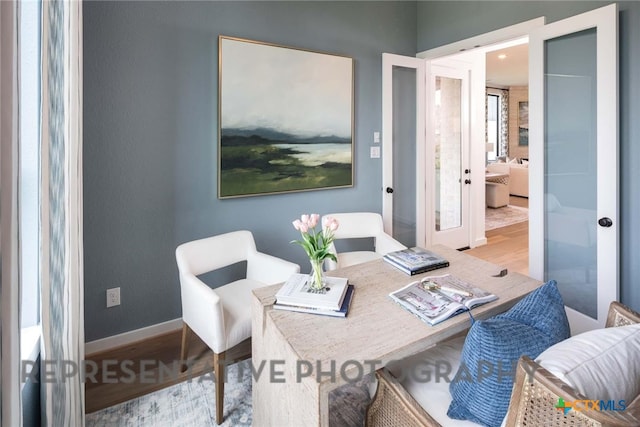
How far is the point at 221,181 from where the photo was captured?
8.95 ft

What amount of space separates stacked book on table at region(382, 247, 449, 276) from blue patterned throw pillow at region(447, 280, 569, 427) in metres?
0.69

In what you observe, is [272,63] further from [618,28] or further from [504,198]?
[504,198]

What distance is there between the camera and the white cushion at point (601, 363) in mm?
804

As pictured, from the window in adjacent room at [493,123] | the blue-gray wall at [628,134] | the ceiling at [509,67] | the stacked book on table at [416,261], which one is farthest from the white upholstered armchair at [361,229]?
the window in adjacent room at [493,123]

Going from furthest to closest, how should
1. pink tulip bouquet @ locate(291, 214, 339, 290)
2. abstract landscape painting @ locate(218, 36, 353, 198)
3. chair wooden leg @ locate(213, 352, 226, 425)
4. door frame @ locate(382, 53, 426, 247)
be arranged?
door frame @ locate(382, 53, 426, 247) < abstract landscape painting @ locate(218, 36, 353, 198) < chair wooden leg @ locate(213, 352, 226, 425) < pink tulip bouquet @ locate(291, 214, 339, 290)

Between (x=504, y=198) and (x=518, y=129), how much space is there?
13.7ft

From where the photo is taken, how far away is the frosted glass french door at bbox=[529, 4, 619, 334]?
2273 mm

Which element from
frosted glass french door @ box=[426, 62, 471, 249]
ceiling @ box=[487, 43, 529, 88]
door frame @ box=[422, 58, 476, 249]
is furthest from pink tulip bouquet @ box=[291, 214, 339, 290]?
ceiling @ box=[487, 43, 529, 88]

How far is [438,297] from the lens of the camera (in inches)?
58.3

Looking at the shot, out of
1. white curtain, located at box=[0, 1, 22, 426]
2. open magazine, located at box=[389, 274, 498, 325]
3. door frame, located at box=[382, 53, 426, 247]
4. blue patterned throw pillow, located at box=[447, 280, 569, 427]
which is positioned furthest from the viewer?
door frame, located at box=[382, 53, 426, 247]

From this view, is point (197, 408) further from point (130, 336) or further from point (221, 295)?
point (130, 336)

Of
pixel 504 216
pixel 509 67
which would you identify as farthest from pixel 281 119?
pixel 509 67

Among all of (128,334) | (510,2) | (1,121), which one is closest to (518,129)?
(510,2)

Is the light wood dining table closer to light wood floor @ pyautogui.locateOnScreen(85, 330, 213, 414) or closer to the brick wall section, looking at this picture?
light wood floor @ pyautogui.locateOnScreen(85, 330, 213, 414)
